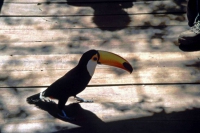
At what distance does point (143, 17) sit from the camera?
3.85 meters

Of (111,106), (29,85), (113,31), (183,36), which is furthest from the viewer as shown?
(113,31)

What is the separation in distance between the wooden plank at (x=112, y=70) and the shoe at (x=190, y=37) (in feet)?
0.44

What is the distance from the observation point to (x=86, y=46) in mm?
3426

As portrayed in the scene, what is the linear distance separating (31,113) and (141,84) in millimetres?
852

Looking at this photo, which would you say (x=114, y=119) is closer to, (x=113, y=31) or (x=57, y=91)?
(x=57, y=91)

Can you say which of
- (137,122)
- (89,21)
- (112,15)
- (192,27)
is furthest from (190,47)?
(137,122)

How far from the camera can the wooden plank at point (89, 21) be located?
3727 mm

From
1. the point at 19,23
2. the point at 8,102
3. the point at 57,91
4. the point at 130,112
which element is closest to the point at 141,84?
the point at 130,112

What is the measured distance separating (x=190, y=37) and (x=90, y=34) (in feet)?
2.95

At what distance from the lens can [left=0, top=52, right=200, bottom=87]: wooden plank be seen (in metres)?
3.00

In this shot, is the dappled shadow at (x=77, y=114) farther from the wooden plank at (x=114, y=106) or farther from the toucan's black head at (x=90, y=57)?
the toucan's black head at (x=90, y=57)

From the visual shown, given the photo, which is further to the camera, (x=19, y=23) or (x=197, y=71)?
(x=19, y=23)

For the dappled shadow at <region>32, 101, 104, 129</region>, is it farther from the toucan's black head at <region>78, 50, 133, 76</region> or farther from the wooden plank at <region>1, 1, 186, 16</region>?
the wooden plank at <region>1, 1, 186, 16</region>

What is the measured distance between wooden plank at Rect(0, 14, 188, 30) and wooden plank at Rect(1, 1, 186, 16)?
9 centimetres
